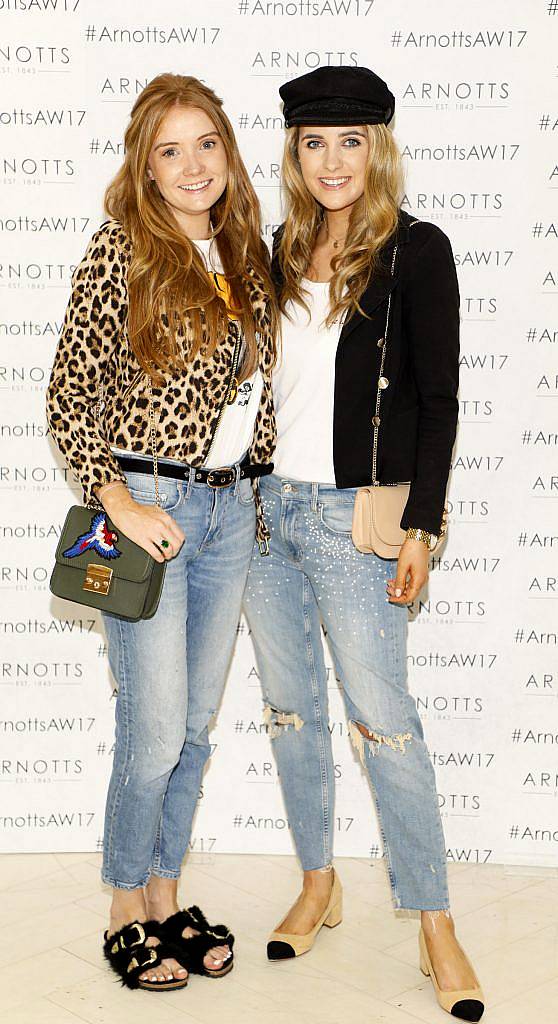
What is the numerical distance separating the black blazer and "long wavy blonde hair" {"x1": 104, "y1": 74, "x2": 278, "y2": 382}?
22 centimetres

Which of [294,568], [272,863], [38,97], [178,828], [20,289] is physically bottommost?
[272,863]

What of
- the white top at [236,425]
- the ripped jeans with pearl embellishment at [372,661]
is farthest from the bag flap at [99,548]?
the ripped jeans with pearl embellishment at [372,661]

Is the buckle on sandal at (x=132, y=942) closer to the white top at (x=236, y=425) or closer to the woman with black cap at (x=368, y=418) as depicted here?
the woman with black cap at (x=368, y=418)

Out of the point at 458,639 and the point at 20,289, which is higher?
the point at 20,289

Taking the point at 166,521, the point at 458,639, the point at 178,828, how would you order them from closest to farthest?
the point at 166,521 → the point at 178,828 → the point at 458,639

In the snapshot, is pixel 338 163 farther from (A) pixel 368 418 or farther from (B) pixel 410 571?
(B) pixel 410 571

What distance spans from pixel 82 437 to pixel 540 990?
62.0 inches

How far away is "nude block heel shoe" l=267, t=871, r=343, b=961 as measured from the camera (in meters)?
2.54

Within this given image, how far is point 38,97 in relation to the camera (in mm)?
2801

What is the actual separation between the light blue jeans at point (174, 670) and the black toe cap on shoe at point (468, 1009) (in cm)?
71

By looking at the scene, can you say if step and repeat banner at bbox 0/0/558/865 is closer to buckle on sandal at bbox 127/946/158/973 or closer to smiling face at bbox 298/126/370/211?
smiling face at bbox 298/126/370/211

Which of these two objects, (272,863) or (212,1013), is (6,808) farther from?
(212,1013)

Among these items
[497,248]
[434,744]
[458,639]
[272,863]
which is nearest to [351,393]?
[497,248]

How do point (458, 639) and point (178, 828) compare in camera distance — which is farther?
point (458, 639)
